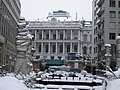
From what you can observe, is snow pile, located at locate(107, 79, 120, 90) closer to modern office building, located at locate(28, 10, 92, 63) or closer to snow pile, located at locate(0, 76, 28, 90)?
snow pile, located at locate(0, 76, 28, 90)

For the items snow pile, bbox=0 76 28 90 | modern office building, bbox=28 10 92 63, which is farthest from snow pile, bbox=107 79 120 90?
modern office building, bbox=28 10 92 63

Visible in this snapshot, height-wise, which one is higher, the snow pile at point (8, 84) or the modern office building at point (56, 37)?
the modern office building at point (56, 37)

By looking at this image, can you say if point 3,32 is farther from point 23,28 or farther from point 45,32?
point 45,32

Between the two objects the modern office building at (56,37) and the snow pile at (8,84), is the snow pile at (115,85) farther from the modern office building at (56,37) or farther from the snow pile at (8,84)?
the modern office building at (56,37)

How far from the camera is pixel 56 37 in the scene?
123562 mm

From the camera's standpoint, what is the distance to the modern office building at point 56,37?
12150 centimetres

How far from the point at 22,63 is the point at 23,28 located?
3.15 m

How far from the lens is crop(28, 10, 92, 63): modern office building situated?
122 metres

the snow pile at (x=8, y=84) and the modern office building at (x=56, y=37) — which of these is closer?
the snow pile at (x=8, y=84)

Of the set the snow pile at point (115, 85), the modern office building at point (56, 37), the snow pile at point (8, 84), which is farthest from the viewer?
the modern office building at point (56, 37)

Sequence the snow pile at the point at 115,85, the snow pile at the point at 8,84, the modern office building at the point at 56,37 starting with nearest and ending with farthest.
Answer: the snow pile at the point at 8,84
the snow pile at the point at 115,85
the modern office building at the point at 56,37

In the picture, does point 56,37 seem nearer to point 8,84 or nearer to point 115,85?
point 115,85

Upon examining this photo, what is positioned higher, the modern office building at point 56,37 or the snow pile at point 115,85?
the modern office building at point 56,37

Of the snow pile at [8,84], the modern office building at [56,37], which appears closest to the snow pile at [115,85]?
the snow pile at [8,84]
